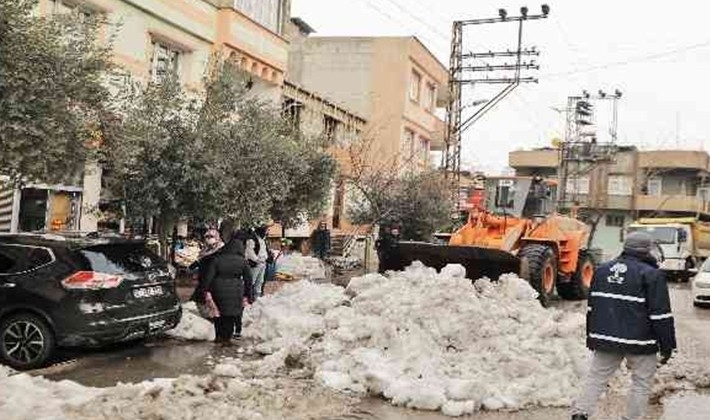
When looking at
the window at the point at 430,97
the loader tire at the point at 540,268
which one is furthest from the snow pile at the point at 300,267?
the window at the point at 430,97

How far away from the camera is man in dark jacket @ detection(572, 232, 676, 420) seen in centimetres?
Answer: 654

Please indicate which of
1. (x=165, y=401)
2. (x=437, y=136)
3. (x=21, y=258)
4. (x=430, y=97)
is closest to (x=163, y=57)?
(x=21, y=258)

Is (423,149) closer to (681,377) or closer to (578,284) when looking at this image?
(578,284)

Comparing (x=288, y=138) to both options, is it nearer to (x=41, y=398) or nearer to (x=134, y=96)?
(x=134, y=96)

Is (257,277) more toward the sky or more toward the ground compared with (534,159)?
more toward the ground

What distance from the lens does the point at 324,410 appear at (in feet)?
25.1

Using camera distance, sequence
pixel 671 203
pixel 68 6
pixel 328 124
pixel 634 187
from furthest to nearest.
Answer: pixel 634 187
pixel 671 203
pixel 328 124
pixel 68 6

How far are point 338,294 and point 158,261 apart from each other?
10.5 feet

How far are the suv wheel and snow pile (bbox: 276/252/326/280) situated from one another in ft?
36.0

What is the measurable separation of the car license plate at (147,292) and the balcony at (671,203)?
169 ft

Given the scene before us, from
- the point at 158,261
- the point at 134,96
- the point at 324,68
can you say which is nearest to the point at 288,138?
the point at 134,96

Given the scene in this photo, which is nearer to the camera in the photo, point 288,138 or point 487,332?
point 487,332

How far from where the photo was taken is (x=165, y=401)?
7.07 m

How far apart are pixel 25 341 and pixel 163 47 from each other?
38.7 feet
